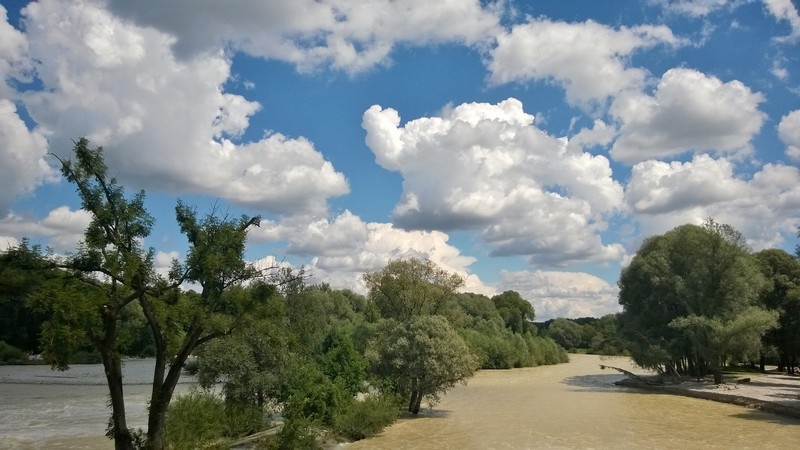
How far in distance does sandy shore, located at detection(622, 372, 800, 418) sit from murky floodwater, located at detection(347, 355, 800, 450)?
873 millimetres

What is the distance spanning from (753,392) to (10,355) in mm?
85442

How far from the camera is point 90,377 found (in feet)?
199

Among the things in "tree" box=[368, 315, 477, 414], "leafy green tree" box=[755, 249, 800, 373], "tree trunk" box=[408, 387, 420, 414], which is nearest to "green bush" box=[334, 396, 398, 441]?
"tree" box=[368, 315, 477, 414]

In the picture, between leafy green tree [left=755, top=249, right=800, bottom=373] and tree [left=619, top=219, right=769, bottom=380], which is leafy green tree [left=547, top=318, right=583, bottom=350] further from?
tree [left=619, top=219, right=769, bottom=380]

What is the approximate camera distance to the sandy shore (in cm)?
3161

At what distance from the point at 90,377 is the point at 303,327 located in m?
34.7

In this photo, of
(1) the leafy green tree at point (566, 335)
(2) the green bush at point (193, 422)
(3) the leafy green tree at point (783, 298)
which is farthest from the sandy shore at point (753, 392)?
(1) the leafy green tree at point (566, 335)

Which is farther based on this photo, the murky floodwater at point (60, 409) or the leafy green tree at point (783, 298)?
the leafy green tree at point (783, 298)

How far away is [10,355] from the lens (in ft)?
259

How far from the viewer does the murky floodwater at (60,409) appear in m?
24.3

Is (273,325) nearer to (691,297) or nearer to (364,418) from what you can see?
(364,418)

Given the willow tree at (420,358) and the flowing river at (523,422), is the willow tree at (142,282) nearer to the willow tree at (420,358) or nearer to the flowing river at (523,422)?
the flowing river at (523,422)

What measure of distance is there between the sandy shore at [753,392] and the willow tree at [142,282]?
2881 cm

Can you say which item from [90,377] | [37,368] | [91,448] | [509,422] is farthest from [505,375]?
[37,368]
